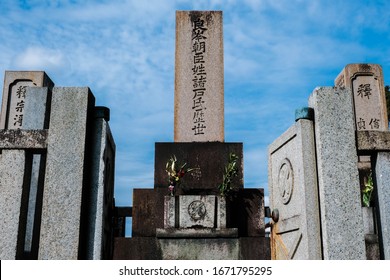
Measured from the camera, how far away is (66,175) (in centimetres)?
393

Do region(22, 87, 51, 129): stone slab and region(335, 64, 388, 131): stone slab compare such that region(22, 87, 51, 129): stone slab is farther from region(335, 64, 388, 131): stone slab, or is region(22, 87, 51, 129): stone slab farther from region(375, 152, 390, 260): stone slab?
region(335, 64, 388, 131): stone slab

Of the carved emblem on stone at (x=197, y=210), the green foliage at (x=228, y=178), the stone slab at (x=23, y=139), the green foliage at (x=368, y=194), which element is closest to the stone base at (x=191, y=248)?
the carved emblem on stone at (x=197, y=210)

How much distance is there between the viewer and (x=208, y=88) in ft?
25.1

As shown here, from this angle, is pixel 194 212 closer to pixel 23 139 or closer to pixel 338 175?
pixel 338 175

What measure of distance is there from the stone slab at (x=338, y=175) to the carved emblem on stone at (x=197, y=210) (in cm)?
216

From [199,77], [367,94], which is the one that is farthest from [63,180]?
[367,94]

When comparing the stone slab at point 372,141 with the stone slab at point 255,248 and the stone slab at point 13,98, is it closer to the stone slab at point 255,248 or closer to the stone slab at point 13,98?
the stone slab at point 255,248

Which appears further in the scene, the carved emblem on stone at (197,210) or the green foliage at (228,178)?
the green foliage at (228,178)

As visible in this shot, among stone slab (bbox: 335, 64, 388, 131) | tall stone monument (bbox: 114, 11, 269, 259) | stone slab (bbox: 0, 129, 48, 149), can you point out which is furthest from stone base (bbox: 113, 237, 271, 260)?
stone slab (bbox: 335, 64, 388, 131)

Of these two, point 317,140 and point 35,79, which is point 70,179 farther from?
point 35,79

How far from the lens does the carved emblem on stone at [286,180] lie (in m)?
4.77

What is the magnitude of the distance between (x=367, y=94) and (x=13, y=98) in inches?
325
